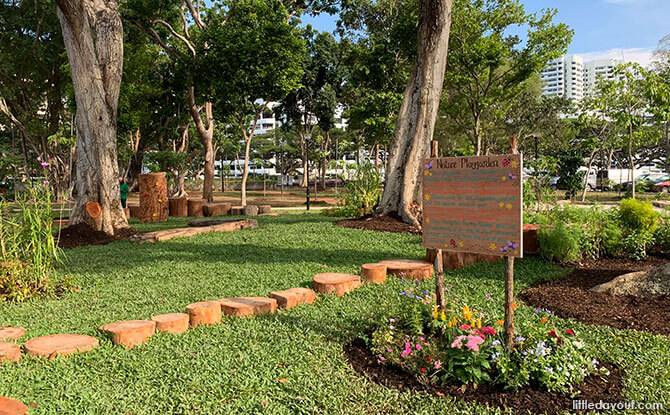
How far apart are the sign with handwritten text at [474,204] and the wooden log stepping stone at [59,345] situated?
257 cm

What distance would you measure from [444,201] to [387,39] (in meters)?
17.8

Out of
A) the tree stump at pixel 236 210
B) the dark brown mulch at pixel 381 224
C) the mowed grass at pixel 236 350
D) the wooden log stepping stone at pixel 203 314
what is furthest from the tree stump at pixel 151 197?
the wooden log stepping stone at pixel 203 314

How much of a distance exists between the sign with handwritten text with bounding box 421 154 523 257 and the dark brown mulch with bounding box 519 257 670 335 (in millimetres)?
1667

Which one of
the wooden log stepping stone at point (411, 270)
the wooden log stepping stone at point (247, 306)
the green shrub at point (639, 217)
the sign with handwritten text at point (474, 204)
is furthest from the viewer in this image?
the green shrub at point (639, 217)

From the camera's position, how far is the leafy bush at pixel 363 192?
11469 millimetres

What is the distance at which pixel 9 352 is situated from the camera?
3121mm

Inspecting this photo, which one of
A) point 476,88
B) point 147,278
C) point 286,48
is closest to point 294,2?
point 286,48

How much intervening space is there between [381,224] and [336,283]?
4.76m

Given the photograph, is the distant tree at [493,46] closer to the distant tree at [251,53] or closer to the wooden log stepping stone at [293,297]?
the distant tree at [251,53]

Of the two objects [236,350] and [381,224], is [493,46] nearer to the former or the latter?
[381,224]

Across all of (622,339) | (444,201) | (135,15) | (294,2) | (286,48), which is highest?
(294,2)

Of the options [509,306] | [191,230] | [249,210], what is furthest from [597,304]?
[249,210]

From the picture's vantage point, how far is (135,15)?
46.8ft

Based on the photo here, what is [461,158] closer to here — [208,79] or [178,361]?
[178,361]
